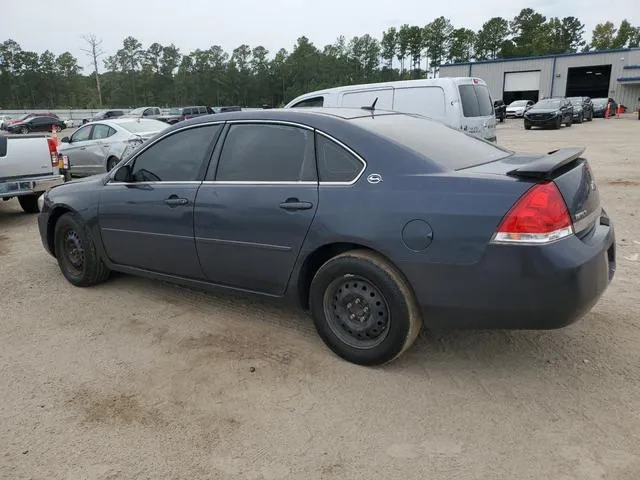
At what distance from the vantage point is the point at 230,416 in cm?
281

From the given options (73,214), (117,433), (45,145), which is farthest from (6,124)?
(117,433)

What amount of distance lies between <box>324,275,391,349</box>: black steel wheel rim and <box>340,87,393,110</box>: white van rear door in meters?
7.35

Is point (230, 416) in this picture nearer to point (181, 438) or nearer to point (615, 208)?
point (181, 438)

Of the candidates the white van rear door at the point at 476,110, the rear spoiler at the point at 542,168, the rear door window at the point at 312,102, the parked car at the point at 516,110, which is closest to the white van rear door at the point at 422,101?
the white van rear door at the point at 476,110

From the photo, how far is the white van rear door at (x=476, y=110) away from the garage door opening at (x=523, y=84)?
48.1 meters

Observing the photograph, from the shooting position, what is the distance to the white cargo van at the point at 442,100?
9750 mm

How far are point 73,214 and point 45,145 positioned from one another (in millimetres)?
3882

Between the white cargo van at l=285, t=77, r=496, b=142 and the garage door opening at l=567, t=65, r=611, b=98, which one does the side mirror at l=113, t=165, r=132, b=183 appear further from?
the garage door opening at l=567, t=65, r=611, b=98

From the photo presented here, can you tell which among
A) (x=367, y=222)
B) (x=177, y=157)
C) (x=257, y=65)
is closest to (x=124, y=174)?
(x=177, y=157)

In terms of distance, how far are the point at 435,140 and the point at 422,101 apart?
6.90m

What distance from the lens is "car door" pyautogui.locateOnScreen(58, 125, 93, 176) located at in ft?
39.1

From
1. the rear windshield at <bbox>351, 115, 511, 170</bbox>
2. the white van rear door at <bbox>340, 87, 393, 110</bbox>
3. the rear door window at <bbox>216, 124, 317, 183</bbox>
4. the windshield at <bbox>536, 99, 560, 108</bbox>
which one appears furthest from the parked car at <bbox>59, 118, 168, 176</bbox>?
the windshield at <bbox>536, 99, 560, 108</bbox>

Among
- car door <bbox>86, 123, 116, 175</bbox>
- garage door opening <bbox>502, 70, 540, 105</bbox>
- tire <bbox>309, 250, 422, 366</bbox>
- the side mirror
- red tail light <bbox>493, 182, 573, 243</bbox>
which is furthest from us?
garage door opening <bbox>502, 70, 540, 105</bbox>

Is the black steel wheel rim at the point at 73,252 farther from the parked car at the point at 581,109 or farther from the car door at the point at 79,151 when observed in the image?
the parked car at the point at 581,109
